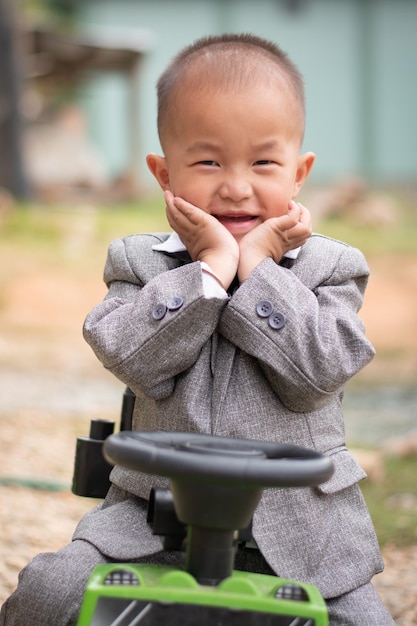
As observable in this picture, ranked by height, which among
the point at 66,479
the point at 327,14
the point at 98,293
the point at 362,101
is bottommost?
the point at 98,293

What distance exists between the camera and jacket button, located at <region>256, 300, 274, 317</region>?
1.64m

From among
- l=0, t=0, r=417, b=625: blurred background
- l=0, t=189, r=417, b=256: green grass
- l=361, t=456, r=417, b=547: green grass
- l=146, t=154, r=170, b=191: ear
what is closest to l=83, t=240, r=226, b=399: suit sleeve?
l=146, t=154, r=170, b=191: ear

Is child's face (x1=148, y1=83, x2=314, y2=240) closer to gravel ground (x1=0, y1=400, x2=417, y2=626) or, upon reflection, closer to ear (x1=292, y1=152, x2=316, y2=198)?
ear (x1=292, y1=152, x2=316, y2=198)

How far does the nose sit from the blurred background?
10.4 feet

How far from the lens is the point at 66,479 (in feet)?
13.2

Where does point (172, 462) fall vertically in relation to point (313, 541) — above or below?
above

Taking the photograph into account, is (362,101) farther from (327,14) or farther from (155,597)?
(155,597)

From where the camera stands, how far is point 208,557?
1.33m

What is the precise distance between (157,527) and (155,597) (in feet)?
0.45

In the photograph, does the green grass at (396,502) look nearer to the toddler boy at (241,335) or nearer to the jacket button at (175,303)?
the toddler boy at (241,335)

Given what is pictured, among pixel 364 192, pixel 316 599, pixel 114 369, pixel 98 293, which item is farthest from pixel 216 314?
pixel 364 192

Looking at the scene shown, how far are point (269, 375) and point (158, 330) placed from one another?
21 centimetres

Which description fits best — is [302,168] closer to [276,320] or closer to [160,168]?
[160,168]

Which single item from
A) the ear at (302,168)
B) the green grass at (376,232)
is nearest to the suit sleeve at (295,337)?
the ear at (302,168)
